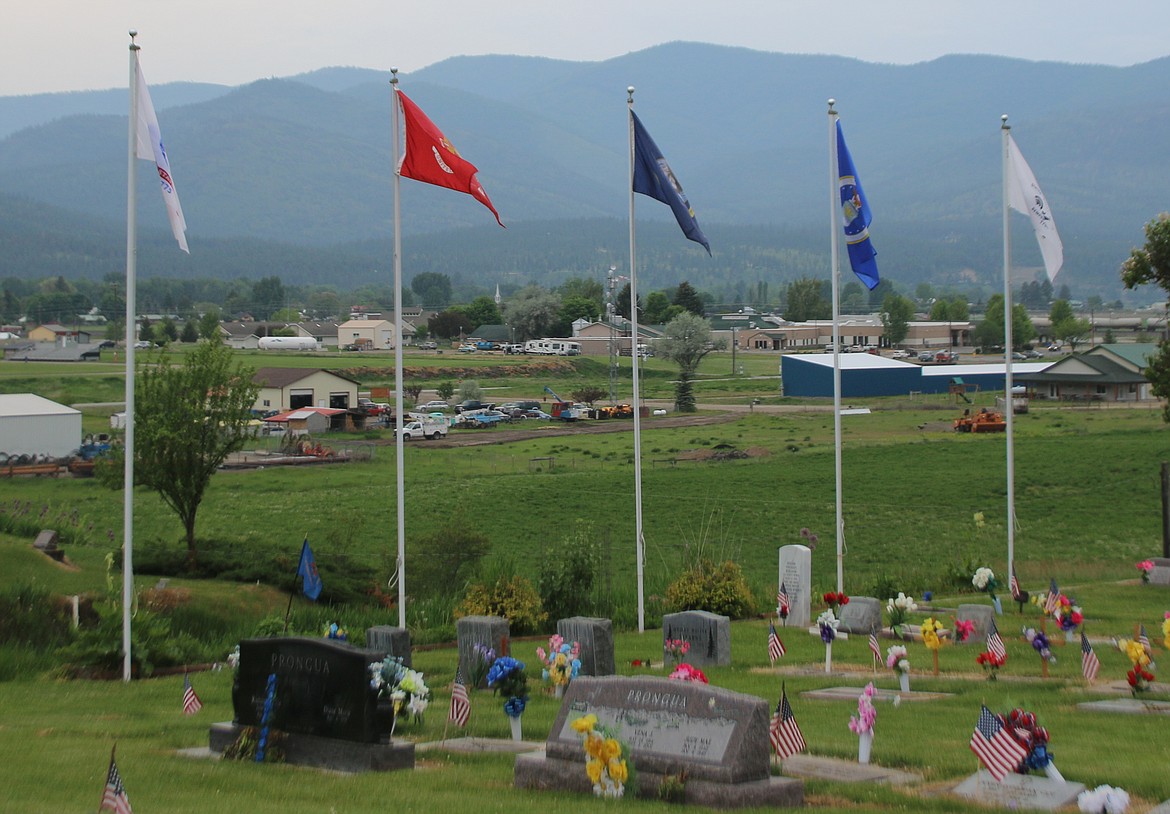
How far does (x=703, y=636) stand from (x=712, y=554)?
1142 cm

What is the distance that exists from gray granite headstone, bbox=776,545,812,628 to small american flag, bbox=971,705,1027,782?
1236cm

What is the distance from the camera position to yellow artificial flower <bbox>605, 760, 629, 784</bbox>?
11.0 meters

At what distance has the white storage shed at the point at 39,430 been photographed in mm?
58438

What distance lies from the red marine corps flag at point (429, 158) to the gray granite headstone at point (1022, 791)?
1112 centimetres

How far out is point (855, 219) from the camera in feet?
79.8

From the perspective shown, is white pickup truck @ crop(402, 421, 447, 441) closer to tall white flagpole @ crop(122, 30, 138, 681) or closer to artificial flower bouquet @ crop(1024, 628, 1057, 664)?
tall white flagpole @ crop(122, 30, 138, 681)

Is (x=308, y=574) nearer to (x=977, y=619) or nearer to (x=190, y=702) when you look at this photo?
(x=190, y=702)

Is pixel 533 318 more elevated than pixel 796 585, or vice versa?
pixel 533 318

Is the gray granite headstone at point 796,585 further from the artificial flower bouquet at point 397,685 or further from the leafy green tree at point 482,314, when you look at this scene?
the leafy green tree at point 482,314

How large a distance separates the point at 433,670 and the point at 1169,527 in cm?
1808

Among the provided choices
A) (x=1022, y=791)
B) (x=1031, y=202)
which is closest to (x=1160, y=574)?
(x=1031, y=202)

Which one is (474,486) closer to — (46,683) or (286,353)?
(46,683)

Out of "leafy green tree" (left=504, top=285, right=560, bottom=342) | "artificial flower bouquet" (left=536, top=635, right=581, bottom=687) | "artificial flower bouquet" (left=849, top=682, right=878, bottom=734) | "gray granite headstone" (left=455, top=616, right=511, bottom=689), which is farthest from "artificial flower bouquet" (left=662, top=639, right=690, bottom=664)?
"leafy green tree" (left=504, top=285, right=560, bottom=342)

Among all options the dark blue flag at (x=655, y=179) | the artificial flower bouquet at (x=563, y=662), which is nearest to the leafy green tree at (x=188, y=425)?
the dark blue flag at (x=655, y=179)
